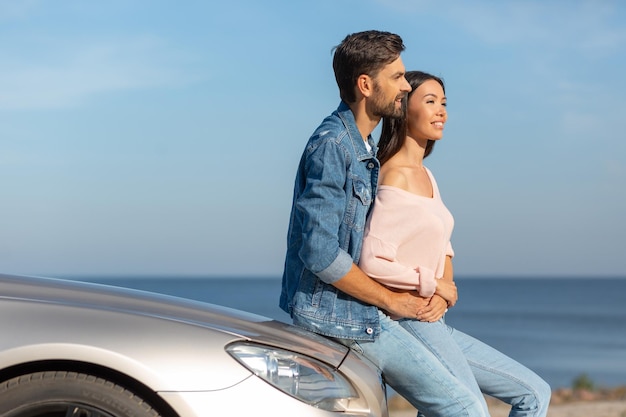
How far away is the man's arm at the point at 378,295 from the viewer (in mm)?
3379

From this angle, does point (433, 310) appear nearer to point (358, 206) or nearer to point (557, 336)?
point (358, 206)

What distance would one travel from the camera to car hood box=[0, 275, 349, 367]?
302 cm

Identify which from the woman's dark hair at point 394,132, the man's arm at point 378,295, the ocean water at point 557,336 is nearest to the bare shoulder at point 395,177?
the woman's dark hair at point 394,132

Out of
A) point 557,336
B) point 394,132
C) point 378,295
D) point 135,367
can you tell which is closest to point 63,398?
point 135,367

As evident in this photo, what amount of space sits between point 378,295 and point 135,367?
1.05 metres

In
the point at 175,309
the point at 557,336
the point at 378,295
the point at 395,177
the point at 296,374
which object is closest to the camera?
the point at 296,374

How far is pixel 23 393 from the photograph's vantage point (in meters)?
2.79

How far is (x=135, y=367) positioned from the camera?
9.13 ft

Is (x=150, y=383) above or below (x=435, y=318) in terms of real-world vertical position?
below

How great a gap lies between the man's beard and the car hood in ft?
3.13

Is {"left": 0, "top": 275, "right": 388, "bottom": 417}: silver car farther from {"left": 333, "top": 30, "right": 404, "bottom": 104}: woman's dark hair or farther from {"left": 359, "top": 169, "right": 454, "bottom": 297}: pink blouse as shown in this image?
{"left": 333, "top": 30, "right": 404, "bottom": 104}: woman's dark hair

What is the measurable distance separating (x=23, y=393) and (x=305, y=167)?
1.36 m

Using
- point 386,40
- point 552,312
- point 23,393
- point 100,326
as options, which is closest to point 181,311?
point 100,326

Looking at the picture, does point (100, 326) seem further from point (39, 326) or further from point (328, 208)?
point (328, 208)
